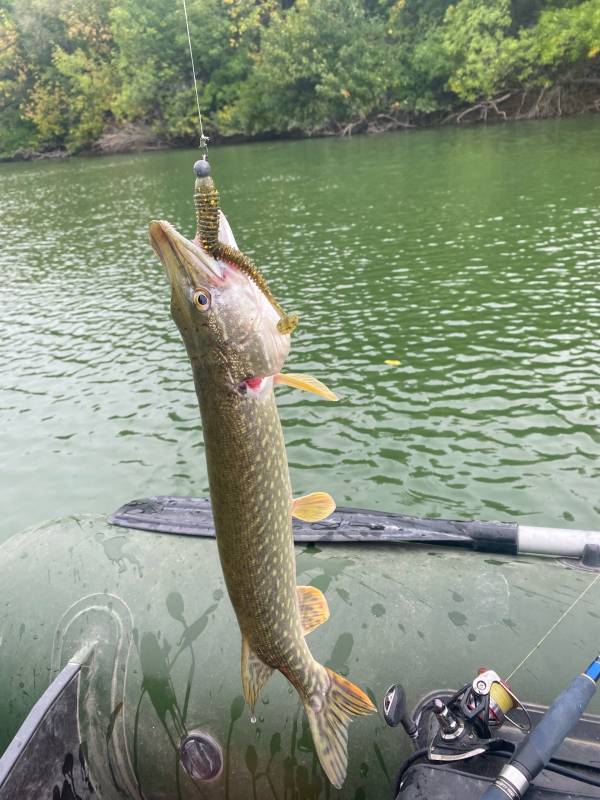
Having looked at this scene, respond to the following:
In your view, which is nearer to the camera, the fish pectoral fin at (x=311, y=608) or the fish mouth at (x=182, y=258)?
the fish mouth at (x=182, y=258)

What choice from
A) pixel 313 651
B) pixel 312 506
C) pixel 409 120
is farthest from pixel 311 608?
pixel 409 120

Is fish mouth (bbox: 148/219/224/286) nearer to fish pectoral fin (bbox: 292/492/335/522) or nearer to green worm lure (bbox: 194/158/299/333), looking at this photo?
green worm lure (bbox: 194/158/299/333)

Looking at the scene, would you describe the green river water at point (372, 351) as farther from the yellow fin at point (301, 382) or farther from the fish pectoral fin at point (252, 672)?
the yellow fin at point (301, 382)

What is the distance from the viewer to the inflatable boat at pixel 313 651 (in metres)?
2.85

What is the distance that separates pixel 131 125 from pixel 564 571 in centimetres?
5599

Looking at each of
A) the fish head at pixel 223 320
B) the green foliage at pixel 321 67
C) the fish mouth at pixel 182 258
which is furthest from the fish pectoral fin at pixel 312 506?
the green foliage at pixel 321 67

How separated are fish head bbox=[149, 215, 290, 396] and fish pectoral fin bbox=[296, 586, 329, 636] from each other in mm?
1024

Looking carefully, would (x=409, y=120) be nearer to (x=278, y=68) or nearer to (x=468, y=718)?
(x=278, y=68)

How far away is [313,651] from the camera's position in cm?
338

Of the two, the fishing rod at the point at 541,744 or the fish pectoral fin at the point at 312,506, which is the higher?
the fish pectoral fin at the point at 312,506

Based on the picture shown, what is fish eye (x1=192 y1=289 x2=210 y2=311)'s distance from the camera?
229cm

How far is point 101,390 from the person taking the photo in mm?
10938

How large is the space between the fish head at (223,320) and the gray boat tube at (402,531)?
199 centimetres

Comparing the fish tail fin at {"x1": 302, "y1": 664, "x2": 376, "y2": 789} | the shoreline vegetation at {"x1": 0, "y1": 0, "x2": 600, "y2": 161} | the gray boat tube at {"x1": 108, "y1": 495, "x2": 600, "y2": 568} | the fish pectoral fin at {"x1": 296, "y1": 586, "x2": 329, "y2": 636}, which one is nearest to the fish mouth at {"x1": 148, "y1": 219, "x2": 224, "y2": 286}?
the fish pectoral fin at {"x1": 296, "y1": 586, "x2": 329, "y2": 636}
